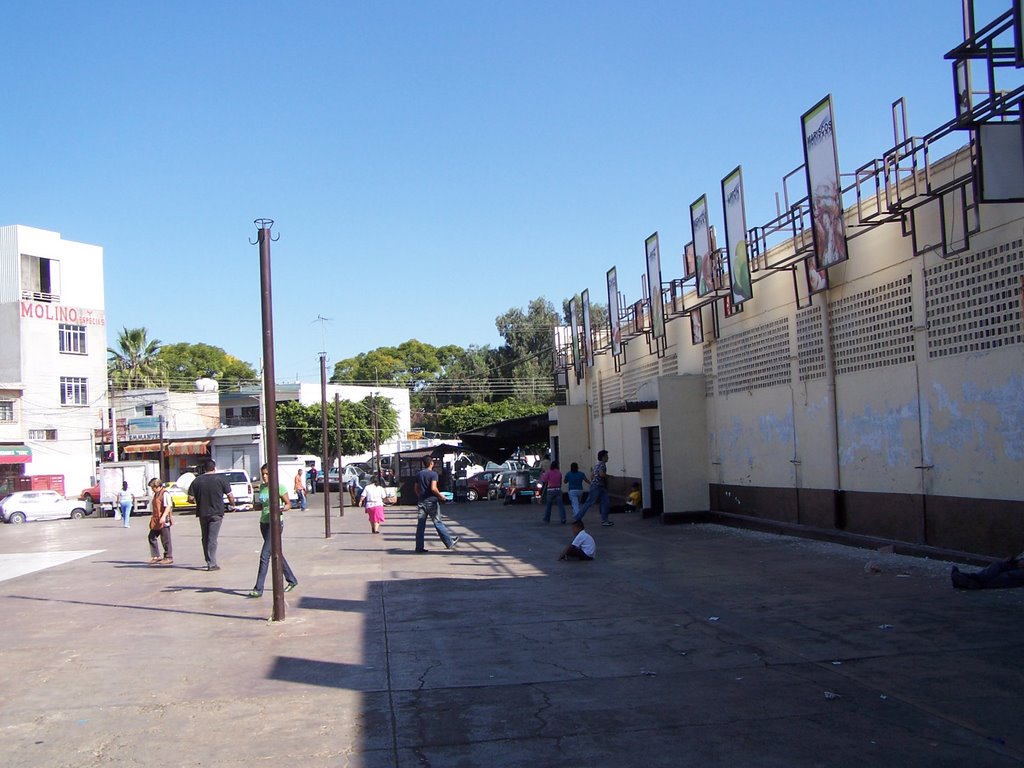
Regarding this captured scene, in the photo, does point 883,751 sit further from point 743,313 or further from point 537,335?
point 537,335

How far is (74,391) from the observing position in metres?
55.2

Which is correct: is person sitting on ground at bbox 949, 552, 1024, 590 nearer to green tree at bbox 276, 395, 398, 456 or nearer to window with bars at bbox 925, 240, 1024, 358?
window with bars at bbox 925, 240, 1024, 358

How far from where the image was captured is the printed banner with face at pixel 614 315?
29927mm

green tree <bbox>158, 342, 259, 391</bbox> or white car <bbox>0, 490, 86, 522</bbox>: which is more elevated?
green tree <bbox>158, 342, 259, 391</bbox>

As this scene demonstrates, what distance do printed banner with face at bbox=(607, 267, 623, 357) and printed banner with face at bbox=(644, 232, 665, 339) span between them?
4.36m

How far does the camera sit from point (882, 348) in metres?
15.1

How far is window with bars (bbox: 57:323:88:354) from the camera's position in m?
54.6

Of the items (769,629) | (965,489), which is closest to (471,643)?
(769,629)

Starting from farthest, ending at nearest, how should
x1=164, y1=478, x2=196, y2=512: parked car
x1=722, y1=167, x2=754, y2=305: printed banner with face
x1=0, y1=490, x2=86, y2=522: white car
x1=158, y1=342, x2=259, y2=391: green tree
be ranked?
x1=158, y1=342, x2=259, y2=391: green tree → x1=0, y1=490, x2=86, y2=522: white car → x1=164, y1=478, x2=196, y2=512: parked car → x1=722, y1=167, x2=754, y2=305: printed banner with face

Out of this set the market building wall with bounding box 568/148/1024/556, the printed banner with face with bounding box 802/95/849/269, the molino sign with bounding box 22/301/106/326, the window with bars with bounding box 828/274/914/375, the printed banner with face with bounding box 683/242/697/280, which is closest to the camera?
the market building wall with bounding box 568/148/1024/556

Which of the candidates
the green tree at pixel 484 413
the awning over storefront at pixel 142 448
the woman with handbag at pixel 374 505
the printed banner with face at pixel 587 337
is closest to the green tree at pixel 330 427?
the green tree at pixel 484 413

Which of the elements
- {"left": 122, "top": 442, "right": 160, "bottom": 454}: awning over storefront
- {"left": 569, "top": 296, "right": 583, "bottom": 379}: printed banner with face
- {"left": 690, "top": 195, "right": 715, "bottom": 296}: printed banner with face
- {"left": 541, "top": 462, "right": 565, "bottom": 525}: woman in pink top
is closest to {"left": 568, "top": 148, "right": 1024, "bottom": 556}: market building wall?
{"left": 690, "top": 195, "right": 715, "bottom": 296}: printed banner with face

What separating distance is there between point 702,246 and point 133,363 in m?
65.8

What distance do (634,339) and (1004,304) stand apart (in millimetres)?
18022
